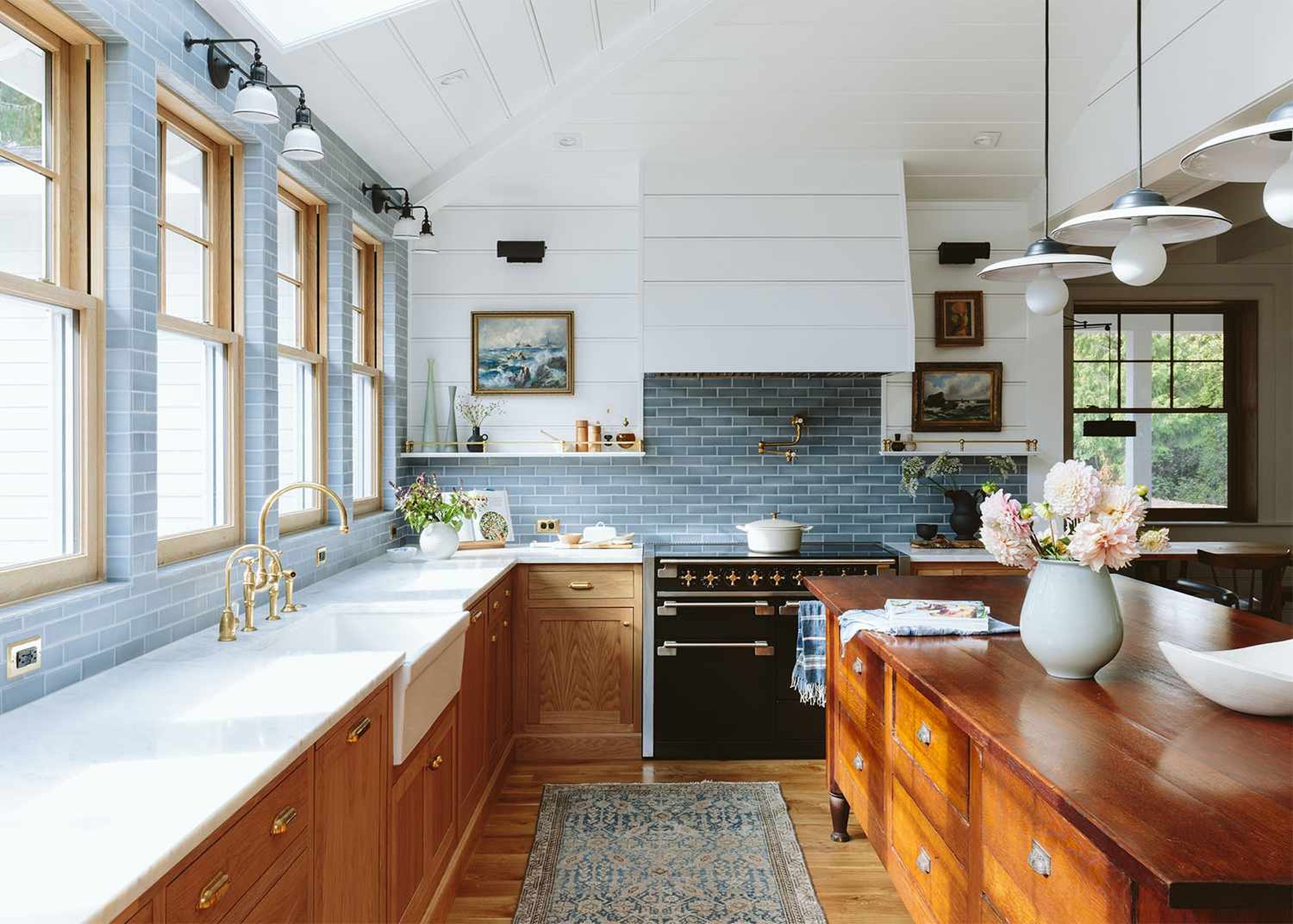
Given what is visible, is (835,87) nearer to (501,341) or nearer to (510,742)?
(501,341)

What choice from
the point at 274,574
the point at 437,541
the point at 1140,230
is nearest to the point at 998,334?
the point at 1140,230

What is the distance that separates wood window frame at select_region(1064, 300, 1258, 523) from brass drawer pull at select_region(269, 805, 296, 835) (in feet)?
17.3

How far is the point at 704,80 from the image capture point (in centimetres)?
391

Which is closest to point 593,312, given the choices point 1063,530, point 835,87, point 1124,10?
point 835,87

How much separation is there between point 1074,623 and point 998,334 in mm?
3300

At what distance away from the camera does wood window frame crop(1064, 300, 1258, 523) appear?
18.6ft

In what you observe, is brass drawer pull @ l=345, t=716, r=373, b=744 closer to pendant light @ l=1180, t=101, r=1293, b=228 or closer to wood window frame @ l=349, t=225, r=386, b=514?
pendant light @ l=1180, t=101, r=1293, b=228

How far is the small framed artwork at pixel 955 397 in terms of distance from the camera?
15.8 ft

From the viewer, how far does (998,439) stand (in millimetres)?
4855

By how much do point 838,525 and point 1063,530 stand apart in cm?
284

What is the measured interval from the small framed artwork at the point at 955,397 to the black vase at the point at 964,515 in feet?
1.25

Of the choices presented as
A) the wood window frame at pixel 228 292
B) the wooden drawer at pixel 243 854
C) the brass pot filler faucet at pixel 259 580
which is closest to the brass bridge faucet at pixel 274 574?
the brass pot filler faucet at pixel 259 580

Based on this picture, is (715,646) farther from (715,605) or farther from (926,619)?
(926,619)

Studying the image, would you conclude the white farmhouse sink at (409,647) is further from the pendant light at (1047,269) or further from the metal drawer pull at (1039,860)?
the pendant light at (1047,269)
